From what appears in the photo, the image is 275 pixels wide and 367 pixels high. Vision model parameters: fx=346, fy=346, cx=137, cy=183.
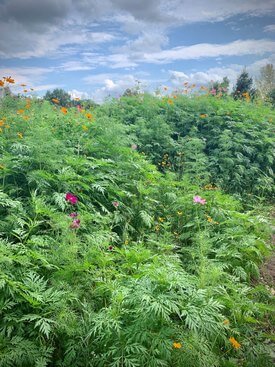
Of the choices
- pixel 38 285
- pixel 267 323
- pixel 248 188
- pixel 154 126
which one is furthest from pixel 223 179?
pixel 38 285

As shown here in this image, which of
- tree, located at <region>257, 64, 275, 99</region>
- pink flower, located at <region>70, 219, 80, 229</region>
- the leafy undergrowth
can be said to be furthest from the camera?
tree, located at <region>257, 64, 275, 99</region>

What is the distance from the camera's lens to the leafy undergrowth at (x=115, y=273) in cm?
236

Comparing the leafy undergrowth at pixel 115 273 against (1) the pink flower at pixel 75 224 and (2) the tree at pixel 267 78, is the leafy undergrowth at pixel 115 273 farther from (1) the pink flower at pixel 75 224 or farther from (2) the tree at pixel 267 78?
(2) the tree at pixel 267 78

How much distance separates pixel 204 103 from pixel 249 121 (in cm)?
120

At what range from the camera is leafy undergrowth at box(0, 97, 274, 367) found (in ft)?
7.73

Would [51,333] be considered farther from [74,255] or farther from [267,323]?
[267,323]

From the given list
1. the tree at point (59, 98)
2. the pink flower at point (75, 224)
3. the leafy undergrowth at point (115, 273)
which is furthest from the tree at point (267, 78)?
the pink flower at point (75, 224)

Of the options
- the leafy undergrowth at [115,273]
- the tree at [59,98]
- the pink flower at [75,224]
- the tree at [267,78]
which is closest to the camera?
the leafy undergrowth at [115,273]

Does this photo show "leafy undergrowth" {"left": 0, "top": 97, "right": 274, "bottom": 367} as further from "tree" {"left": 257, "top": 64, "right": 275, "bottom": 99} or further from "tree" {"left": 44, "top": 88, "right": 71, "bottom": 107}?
"tree" {"left": 257, "top": 64, "right": 275, "bottom": 99}

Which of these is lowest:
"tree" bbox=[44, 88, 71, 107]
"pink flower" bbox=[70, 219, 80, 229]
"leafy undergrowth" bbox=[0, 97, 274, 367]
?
"leafy undergrowth" bbox=[0, 97, 274, 367]

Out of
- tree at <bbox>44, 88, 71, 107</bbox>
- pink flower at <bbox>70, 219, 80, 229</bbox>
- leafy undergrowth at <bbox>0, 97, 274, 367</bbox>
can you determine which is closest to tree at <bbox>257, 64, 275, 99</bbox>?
tree at <bbox>44, 88, 71, 107</bbox>

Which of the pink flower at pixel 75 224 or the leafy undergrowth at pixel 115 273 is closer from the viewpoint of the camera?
the leafy undergrowth at pixel 115 273

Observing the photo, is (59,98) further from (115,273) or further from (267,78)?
(115,273)

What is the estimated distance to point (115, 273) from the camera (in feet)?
9.77
